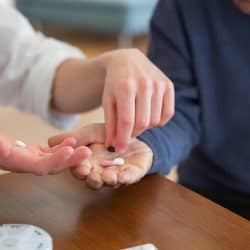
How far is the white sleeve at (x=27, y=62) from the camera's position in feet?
3.25

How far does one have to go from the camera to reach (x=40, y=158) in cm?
63

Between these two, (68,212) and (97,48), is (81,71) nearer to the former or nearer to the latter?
(68,212)

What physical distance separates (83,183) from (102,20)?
Result: 2869mm

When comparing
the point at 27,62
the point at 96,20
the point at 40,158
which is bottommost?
the point at 96,20

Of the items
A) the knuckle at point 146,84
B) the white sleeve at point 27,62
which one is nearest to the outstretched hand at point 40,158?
the knuckle at point 146,84

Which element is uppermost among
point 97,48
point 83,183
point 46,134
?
point 83,183

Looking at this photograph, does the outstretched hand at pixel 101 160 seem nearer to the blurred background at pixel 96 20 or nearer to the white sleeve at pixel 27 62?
the white sleeve at pixel 27 62

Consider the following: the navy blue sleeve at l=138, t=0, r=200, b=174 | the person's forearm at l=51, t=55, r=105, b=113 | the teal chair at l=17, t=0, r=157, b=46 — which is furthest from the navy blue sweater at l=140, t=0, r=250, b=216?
the teal chair at l=17, t=0, r=157, b=46

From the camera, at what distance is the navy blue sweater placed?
3.14 ft

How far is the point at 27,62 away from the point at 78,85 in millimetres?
143

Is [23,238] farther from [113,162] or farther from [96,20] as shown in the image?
[96,20]

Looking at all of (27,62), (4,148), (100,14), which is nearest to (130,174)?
(4,148)

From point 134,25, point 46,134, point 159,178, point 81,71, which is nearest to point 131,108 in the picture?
point 159,178

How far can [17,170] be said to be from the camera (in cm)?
64
